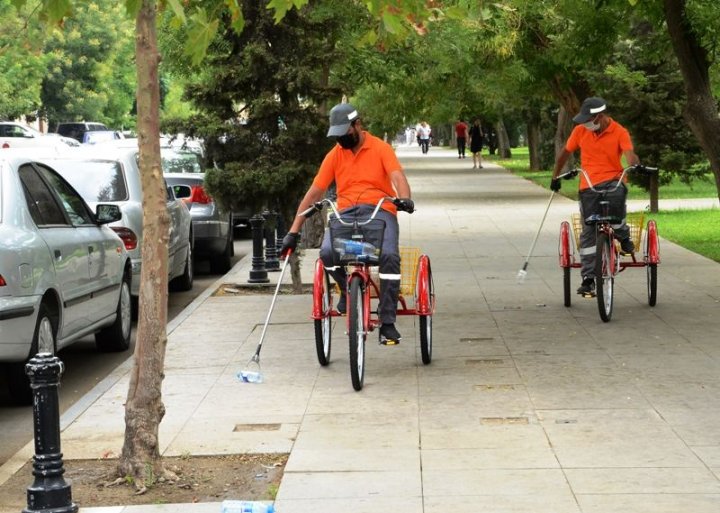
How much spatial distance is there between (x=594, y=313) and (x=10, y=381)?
559cm

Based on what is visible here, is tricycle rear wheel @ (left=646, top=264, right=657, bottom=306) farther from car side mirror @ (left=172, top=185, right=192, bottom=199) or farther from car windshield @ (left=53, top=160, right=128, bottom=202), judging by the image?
car side mirror @ (left=172, top=185, right=192, bottom=199)

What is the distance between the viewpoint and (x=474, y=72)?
26734mm

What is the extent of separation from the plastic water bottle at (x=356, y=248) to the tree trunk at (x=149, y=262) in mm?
2346

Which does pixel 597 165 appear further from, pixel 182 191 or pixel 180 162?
pixel 180 162

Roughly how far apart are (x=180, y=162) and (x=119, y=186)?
5.72 metres

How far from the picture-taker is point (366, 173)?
969cm

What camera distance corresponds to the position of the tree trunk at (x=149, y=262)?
712cm

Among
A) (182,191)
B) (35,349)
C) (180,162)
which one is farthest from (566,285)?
(180,162)

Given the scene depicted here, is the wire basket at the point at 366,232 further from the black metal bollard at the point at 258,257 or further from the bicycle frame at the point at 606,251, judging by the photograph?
the black metal bollard at the point at 258,257

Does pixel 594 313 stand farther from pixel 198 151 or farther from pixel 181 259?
pixel 198 151

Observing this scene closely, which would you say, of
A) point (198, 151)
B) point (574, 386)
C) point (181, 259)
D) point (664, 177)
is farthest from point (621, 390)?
point (664, 177)

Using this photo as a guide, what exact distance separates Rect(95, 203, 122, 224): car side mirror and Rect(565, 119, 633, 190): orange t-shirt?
4.14 meters

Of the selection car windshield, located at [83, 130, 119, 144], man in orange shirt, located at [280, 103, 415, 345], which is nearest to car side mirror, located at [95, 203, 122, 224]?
man in orange shirt, located at [280, 103, 415, 345]

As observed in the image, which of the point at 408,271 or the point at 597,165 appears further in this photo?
the point at 597,165
